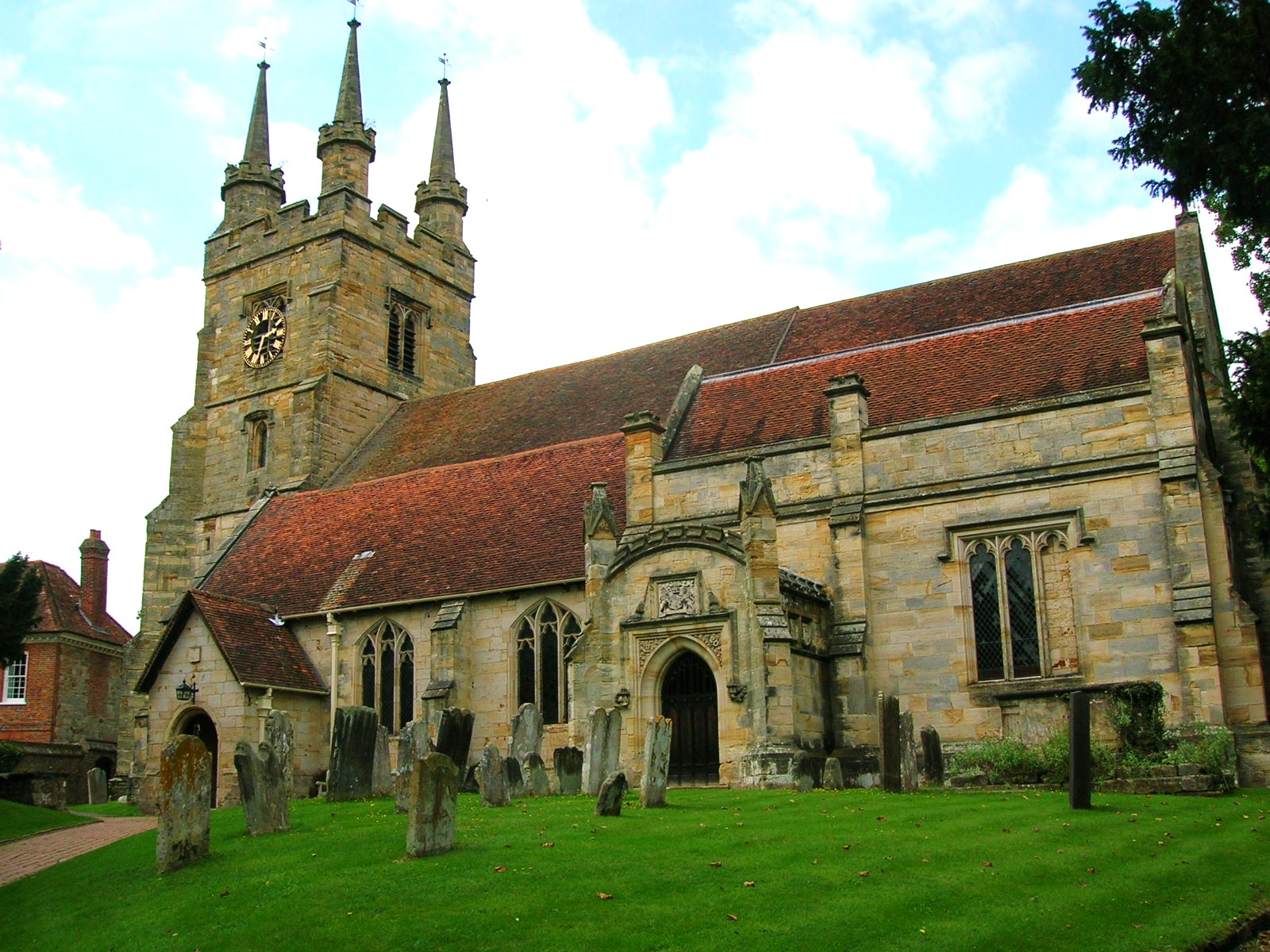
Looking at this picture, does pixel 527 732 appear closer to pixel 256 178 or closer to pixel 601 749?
pixel 601 749

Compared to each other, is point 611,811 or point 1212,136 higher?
point 1212,136

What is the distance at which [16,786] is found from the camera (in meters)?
31.9

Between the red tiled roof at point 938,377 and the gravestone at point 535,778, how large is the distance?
8838 millimetres

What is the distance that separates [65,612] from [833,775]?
38.3 meters

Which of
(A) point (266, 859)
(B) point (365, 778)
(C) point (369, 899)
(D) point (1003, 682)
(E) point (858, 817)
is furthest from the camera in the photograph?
(D) point (1003, 682)

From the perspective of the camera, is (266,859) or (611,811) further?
(611,811)

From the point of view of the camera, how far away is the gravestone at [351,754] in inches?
794

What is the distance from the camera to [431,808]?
526 inches

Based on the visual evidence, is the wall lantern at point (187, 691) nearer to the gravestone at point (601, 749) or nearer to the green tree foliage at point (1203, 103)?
the gravestone at point (601, 749)

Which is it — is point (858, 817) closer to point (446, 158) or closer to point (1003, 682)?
point (1003, 682)

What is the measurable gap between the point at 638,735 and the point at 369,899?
1282 cm

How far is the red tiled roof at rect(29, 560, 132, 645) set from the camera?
4938cm

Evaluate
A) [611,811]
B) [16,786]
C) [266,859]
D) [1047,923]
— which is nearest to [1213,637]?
[611,811]

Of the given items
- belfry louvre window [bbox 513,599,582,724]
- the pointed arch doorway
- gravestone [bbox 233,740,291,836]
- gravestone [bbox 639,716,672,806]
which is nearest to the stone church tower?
belfry louvre window [bbox 513,599,582,724]
